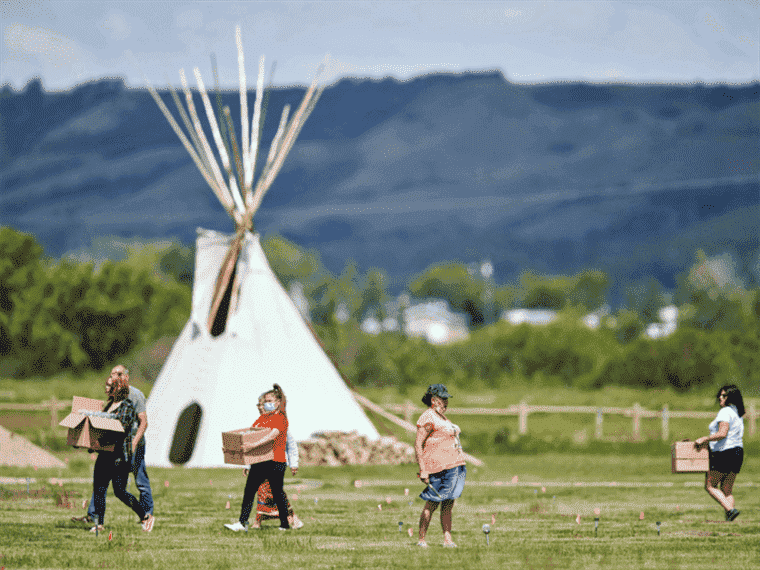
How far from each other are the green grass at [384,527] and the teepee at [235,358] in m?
1.27

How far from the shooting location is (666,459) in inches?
795

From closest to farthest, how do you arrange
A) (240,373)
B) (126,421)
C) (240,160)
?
(126,421)
(240,373)
(240,160)

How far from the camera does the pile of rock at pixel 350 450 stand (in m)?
17.9

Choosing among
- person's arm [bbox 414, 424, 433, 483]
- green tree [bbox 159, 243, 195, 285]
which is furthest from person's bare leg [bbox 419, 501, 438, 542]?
green tree [bbox 159, 243, 195, 285]

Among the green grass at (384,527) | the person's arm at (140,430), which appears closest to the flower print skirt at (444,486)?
the green grass at (384,527)

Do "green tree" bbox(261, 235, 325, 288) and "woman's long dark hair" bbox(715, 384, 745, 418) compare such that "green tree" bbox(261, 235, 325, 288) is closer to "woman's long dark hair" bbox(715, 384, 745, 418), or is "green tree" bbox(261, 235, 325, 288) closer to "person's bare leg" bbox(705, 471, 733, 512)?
"person's bare leg" bbox(705, 471, 733, 512)

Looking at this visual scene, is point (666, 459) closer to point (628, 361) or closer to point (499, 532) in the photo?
point (499, 532)

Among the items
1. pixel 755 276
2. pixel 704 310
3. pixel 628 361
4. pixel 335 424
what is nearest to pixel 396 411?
pixel 335 424

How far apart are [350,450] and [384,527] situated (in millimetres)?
7510

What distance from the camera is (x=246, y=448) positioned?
376 inches

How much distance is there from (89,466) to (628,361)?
30.1 metres

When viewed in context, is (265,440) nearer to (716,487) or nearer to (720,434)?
(720,434)


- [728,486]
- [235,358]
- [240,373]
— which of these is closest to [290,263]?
[235,358]

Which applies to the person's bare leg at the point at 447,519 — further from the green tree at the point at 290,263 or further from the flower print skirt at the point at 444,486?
Answer: the green tree at the point at 290,263
